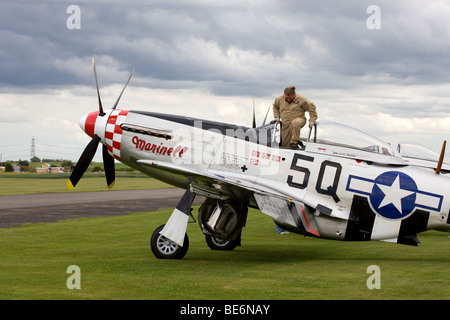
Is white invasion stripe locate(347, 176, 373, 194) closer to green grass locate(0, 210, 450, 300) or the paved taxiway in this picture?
green grass locate(0, 210, 450, 300)

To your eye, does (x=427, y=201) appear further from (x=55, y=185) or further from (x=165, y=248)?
(x=55, y=185)

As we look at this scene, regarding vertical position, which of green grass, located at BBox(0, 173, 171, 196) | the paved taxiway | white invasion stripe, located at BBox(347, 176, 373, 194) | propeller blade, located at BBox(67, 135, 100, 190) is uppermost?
propeller blade, located at BBox(67, 135, 100, 190)

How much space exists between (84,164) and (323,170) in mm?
5131

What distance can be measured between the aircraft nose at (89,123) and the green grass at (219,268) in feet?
8.71

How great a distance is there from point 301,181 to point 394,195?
177 centimetres

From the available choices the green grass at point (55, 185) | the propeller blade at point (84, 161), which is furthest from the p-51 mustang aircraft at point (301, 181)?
the green grass at point (55, 185)

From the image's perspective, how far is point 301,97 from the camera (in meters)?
12.6

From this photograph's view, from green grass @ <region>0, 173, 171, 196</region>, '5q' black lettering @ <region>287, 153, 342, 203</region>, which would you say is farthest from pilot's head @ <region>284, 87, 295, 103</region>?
green grass @ <region>0, 173, 171, 196</region>

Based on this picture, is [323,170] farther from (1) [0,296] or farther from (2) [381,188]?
(1) [0,296]

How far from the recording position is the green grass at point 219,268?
28.0 ft

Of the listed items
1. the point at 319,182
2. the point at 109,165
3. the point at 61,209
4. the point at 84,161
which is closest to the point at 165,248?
the point at 84,161

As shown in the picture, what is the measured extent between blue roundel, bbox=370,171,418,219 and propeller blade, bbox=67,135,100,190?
5950 millimetres

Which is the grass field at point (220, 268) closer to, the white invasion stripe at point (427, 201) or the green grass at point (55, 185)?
the white invasion stripe at point (427, 201)

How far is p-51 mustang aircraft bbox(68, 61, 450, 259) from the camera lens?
11.4 metres
